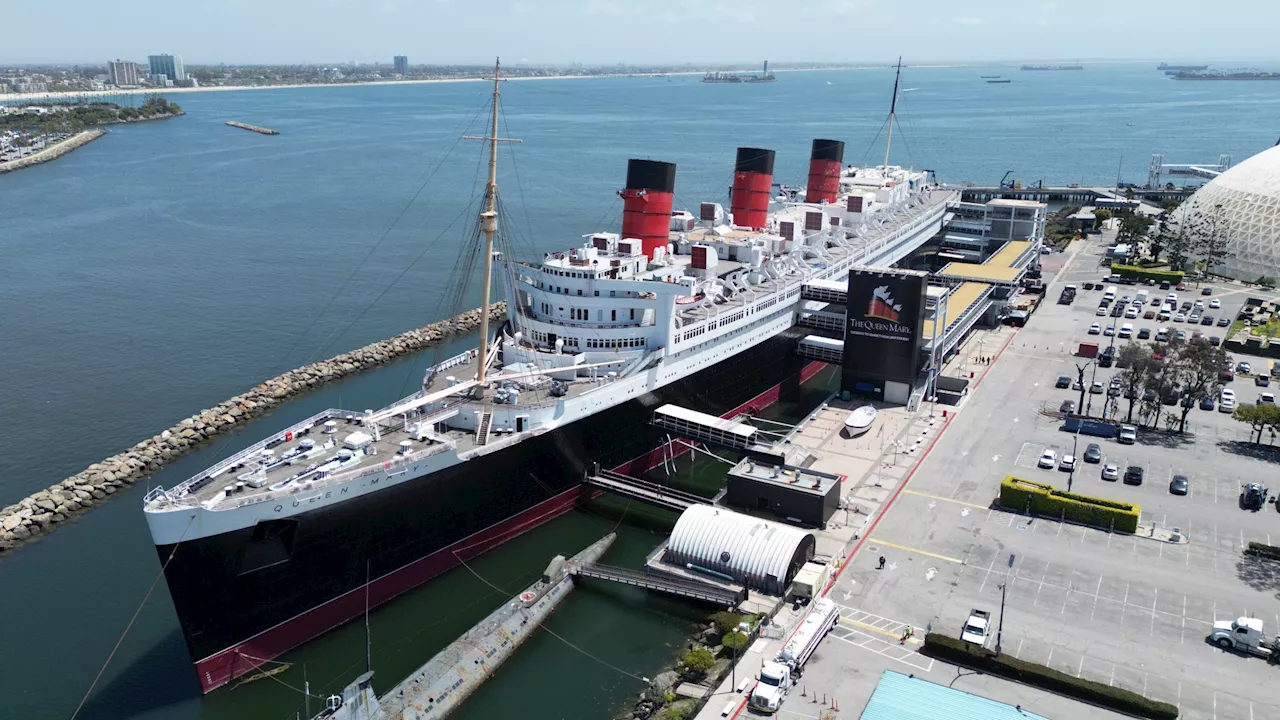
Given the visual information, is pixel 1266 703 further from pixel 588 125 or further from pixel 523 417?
pixel 588 125

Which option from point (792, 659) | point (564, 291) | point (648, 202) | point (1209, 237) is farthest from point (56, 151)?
point (792, 659)

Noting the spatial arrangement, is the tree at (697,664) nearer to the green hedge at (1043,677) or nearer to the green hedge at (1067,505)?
the green hedge at (1043,677)

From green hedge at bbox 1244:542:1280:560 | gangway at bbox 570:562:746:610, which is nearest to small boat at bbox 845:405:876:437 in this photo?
gangway at bbox 570:562:746:610

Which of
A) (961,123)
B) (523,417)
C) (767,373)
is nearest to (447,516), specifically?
(523,417)

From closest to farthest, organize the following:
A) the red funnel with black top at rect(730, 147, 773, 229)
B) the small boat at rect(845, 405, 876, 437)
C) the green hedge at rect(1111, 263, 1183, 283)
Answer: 1. the small boat at rect(845, 405, 876, 437)
2. the red funnel with black top at rect(730, 147, 773, 229)
3. the green hedge at rect(1111, 263, 1183, 283)

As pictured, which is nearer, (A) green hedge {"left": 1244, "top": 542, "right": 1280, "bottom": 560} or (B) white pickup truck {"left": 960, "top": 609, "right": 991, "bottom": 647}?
(B) white pickup truck {"left": 960, "top": 609, "right": 991, "bottom": 647}

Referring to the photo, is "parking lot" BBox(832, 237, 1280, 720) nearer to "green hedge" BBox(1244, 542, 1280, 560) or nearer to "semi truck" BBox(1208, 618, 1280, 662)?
"semi truck" BBox(1208, 618, 1280, 662)
